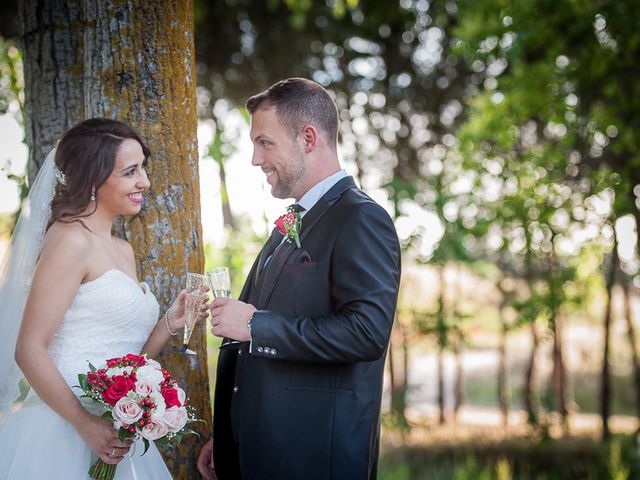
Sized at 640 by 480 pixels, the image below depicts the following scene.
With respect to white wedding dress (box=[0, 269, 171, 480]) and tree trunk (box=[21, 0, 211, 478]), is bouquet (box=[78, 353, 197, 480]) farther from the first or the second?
tree trunk (box=[21, 0, 211, 478])

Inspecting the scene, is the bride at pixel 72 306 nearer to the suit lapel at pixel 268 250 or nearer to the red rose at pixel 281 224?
the suit lapel at pixel 268 250

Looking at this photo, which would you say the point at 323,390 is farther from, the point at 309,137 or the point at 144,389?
the point at 309,137

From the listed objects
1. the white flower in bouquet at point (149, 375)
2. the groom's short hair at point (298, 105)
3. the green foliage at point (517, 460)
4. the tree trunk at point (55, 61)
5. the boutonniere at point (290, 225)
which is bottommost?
the green foliage at point (517, 460)

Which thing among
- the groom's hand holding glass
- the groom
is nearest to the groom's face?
the groom

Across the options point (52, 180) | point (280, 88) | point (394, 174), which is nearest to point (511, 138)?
point (394, 174)

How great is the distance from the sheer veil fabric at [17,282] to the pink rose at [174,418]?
78cm

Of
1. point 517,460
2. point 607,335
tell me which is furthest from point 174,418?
point 607,335

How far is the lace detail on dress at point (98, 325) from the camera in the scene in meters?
2.76

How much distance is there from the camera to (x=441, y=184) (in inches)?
340

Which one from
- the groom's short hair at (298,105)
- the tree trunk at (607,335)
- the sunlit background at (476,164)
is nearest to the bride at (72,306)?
the groom's short hair at (298,105)

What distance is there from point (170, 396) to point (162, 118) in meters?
1.33

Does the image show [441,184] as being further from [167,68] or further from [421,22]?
[167,68]

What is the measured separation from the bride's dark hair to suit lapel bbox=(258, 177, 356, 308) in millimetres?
792

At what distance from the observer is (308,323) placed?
2.58 metres
